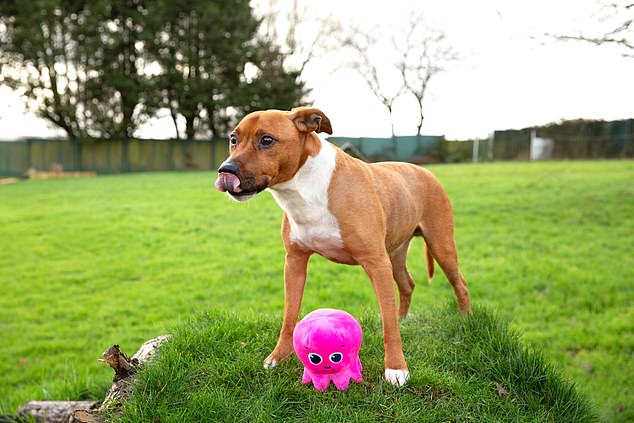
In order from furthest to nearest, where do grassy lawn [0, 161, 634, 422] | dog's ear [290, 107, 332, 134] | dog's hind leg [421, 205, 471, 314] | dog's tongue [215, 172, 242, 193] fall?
grassy lawn [0, 161, 634, 422]
dog's hind leg [421, 205, 471, 314]
dog's ear [290, 107, 332, 134]
dog's tongue [215, 172, 242, 193]

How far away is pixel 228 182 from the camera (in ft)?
8.85

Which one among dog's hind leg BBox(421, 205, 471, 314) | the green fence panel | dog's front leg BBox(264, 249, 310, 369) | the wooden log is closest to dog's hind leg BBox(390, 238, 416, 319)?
dog's hind leg BBox(421, 205, 471, 314)

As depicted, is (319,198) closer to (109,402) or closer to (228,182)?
(228,182)

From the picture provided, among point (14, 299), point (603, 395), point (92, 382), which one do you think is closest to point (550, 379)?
point (603, 395)

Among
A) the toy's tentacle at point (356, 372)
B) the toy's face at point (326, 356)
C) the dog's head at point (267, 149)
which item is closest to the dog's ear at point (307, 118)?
the dog's head at point (267, 149)

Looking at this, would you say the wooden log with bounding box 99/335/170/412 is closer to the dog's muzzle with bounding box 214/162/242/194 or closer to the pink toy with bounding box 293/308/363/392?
the pink toy with bounding box 293/308/363/392

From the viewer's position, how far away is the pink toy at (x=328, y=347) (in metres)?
3.04

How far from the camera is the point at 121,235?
12.1 m

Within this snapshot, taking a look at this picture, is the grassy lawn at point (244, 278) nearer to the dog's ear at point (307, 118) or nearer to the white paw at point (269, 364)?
the white paw at point (269, 364)

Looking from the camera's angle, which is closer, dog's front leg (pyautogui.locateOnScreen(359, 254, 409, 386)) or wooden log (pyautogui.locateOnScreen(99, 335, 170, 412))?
dog's front leg (pyautogui.locateOnScreen(359, 254, 409, 386))

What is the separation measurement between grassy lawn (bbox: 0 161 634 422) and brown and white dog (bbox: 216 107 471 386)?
0.70 meters

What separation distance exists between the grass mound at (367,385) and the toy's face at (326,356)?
203mm

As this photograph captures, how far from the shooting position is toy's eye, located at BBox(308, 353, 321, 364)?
3.06 meters

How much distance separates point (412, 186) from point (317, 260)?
5.98m
